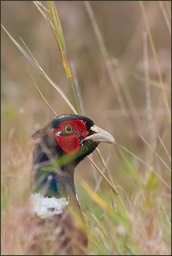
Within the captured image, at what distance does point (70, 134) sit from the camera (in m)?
4.58

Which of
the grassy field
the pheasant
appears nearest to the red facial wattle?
the pheasant

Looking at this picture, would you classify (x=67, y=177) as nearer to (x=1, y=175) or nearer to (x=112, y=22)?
(x=1, y=175)

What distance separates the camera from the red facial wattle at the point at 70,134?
15.0 ft

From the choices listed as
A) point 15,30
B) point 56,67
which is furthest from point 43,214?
point 15,30

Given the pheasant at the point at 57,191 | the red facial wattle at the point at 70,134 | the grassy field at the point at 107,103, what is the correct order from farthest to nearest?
the red facial wattle at the point at 70,134
the grassy field at the point at 107,103
the pheasant at the point at 57,191

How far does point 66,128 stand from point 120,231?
2.03 feet

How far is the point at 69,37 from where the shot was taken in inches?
353

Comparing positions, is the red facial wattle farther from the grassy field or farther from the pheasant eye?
the grassy field

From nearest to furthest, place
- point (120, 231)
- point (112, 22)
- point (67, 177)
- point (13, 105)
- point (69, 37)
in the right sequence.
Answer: point (120, 231) → point (67, 177) → point (13, 105) → point (69, 37) → point (112, 22)

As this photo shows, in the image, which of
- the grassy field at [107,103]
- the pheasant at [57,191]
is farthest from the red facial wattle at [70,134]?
the grassy field at [107,103]

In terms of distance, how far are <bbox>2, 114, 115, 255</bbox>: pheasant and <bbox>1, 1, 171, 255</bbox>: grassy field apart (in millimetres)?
57

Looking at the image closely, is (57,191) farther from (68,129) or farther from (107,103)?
(107,103)

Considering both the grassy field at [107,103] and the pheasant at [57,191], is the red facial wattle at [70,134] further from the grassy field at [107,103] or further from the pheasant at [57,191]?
the grassy field at [107,103]

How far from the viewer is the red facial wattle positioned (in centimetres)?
456
